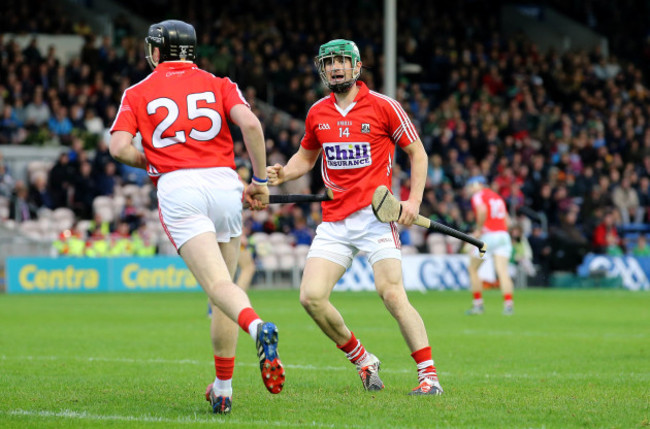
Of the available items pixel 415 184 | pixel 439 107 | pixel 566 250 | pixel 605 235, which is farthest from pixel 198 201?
pixel 439 107

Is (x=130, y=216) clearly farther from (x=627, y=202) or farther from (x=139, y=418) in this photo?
(x=139, y=418)

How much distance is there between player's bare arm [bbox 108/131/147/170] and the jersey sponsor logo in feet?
6.11

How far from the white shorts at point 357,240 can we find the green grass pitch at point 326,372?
39.1 inches

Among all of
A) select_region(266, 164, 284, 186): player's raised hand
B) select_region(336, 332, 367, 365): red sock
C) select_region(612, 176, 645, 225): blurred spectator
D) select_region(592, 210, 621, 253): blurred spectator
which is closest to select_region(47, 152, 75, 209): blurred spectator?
select_region(592, 210, 621, 253): blurred spectator

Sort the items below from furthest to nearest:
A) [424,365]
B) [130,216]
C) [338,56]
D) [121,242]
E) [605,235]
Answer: [605,235] < [130,216] < [121,242] < [338,56] < [424,365]

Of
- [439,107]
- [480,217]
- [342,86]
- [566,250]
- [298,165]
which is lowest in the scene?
[566,250]

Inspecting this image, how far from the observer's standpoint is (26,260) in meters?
24.3

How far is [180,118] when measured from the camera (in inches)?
271

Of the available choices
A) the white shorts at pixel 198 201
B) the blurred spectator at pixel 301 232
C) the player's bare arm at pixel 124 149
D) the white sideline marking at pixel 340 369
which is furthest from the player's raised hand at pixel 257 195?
the blurred spectator at pixel 301 232

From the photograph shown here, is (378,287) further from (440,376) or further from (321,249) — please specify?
(440,376)

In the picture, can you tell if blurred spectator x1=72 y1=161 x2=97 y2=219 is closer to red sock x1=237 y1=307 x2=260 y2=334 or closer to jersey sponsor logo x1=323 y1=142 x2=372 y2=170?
jersey sponsor logo x1=323 y1=142 x2=372 y2=170

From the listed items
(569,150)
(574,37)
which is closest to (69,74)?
(569,150)

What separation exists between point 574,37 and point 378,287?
36.3m

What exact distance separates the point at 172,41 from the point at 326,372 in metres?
3.70
